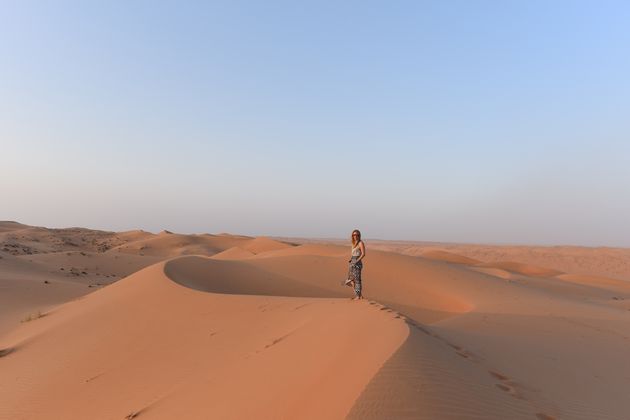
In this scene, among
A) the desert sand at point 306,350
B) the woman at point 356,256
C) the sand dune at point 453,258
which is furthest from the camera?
the sand dune at point 453,258

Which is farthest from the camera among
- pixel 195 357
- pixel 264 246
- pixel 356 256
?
pixel 264 246

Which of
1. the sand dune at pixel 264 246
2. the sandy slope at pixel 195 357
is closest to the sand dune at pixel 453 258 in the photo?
the sand dune at pixel 264 246

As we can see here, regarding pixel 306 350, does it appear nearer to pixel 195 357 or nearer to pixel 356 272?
pixel 195 357

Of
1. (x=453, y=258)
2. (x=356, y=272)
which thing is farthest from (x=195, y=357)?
(x=453, y=258)

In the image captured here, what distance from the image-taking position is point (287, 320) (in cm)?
751

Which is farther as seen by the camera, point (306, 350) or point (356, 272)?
point (356, 272)

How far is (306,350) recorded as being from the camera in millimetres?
5176

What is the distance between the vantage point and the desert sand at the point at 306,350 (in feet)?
12.9

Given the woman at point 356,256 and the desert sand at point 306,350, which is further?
the woman at point 356,256

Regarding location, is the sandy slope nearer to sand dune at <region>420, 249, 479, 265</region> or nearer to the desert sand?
the desert sand

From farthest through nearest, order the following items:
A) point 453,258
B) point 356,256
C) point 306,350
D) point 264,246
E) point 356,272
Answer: point 264,246, point 453,258, point 356,272, point 356,256, point 306,350

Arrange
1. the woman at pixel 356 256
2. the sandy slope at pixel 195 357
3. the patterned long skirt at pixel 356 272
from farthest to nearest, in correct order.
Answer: the patterned long skirt at pixel 356 272 < the woman at pixel 356 256 < the sandy slope at pixel 195 357

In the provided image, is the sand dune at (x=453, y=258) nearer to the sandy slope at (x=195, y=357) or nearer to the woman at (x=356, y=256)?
the woman at (x=356, y=256)

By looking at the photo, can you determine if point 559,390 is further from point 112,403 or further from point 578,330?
point 112,403
